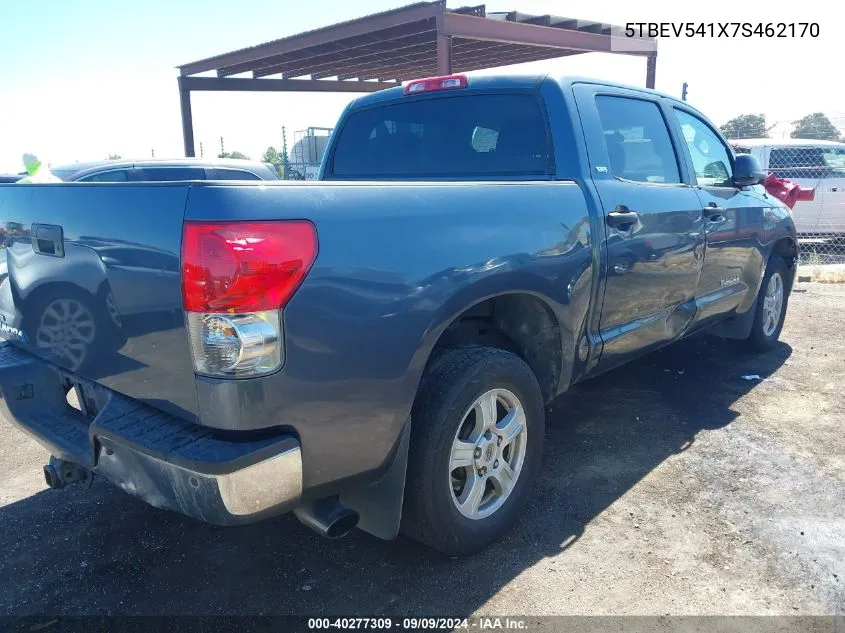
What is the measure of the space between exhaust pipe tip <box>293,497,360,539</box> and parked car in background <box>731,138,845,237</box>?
11.1m

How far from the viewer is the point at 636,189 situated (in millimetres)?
3473

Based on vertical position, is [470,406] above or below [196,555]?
above

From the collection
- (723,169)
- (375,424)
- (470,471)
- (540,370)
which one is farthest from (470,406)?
(723,169)

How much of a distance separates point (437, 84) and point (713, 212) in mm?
1872

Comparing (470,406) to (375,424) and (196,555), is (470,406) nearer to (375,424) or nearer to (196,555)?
(375,424)

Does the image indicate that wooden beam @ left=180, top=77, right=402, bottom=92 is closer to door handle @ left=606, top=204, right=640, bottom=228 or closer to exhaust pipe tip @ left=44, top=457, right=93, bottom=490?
door handle @ left=606, top=204, right=640, bottom=228

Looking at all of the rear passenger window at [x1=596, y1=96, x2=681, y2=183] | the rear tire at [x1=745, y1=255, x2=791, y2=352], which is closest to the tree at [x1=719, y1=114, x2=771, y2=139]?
the rear tire at [x1=745, y1=255, x2=791, y2=352]

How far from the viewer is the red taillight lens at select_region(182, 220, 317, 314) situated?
73.4 inches

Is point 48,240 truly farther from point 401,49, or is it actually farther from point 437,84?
point 401,49

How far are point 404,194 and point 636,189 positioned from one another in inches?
66.7

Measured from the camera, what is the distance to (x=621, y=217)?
3240 mm

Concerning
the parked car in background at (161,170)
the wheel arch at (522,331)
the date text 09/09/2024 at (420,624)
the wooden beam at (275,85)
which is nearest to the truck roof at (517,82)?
the wheel arch at (522,331)

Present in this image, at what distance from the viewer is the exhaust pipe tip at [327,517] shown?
7.32ft

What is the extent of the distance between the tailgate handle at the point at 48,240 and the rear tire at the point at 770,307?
16.0 ft
